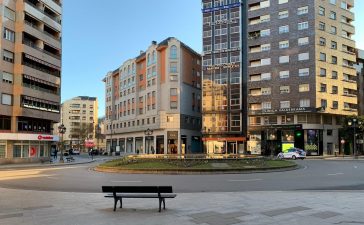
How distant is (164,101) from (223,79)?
1406cm

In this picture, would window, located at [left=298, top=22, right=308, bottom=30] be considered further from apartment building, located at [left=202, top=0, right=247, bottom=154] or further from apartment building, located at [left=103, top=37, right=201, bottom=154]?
apartment building, located at [left=103, top=37, right=201, bottom=154]

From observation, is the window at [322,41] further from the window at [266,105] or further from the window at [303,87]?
the window at [266,105]

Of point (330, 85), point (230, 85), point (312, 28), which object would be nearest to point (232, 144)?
point (230, 85)

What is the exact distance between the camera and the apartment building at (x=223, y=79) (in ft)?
263

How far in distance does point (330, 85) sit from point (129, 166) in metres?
53.6

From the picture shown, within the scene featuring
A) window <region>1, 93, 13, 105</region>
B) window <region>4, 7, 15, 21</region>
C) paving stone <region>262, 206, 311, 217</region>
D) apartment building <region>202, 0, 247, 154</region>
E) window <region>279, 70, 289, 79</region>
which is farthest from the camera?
apartment building <region>202, 0, 247, 154</region>

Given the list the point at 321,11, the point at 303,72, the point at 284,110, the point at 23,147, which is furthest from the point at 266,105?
the point at 23,147

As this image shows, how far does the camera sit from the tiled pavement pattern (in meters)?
9.38

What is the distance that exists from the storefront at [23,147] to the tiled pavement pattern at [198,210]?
38.0 metres

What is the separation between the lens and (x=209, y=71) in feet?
273

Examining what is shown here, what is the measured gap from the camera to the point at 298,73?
72000 millimetres

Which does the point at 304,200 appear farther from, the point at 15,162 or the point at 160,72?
the point at 160,72

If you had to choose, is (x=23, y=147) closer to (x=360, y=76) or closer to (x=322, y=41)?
(x=322, y=41)

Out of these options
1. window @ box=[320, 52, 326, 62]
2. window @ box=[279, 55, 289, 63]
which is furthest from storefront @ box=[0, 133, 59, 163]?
window @ box=[320, 52, 326, 62]
